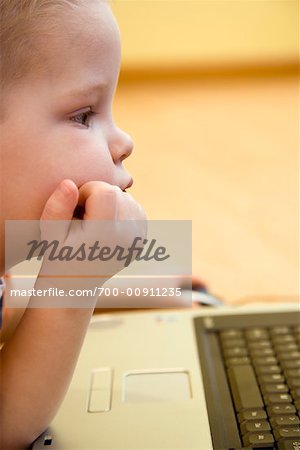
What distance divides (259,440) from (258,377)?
0.10 meters

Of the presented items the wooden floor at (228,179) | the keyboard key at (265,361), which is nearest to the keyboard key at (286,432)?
the keyboard key at (265,361)

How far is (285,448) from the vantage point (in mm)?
403

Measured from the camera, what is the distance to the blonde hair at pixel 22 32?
0.38m

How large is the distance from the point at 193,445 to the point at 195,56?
7.34 ft

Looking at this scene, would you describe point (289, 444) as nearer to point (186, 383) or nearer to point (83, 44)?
point (186, 383)

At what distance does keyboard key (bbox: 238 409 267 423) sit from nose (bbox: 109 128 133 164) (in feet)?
0.60

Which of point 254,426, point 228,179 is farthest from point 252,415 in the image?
point 228,179

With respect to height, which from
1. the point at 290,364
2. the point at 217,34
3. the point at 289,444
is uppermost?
the point at 217,34

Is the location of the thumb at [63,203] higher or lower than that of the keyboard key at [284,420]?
higher

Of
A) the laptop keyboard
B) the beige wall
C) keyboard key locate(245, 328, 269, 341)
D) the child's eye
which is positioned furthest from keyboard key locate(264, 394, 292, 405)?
the beige wall

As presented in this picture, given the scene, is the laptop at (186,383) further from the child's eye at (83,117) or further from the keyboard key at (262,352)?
the child's eye at (83,117)

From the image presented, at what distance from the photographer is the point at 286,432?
16.4 inches

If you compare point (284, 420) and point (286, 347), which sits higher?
point (286, 347)

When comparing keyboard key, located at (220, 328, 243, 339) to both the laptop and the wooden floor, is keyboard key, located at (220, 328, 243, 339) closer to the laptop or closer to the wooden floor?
the laptop
